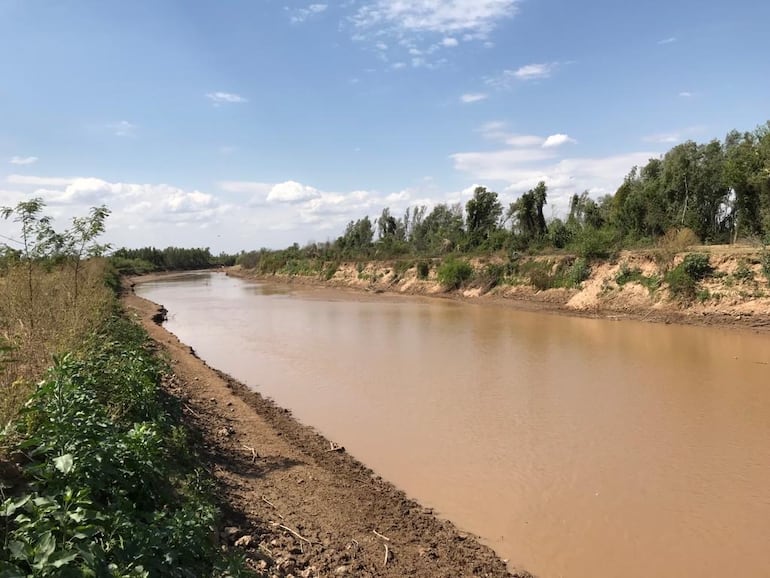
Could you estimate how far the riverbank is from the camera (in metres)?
19.1

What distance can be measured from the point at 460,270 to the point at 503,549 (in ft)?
102

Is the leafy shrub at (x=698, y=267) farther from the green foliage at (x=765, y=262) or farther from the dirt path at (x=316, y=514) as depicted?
the dirt path at (x=316, y=514)

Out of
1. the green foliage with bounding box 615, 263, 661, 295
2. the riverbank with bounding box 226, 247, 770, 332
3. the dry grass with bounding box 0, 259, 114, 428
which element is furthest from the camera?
the green foliage with bounding box 615, 263, 661, 295

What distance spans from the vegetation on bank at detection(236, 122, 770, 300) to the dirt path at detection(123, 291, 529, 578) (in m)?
19.1

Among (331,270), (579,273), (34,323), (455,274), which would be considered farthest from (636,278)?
(331,270)

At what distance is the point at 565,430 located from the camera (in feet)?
27.5

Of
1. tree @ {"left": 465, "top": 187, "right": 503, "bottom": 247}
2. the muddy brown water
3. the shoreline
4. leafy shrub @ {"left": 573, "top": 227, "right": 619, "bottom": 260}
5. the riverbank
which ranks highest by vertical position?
tree @ {"left": 465, "top": 187, "right": 503, "bottom": 247}

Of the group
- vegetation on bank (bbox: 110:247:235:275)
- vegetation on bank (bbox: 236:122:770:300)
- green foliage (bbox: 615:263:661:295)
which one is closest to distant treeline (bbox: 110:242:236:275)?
vegetation on bank (bbox: 110:247:235:275)

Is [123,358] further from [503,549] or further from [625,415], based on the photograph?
[625,415]

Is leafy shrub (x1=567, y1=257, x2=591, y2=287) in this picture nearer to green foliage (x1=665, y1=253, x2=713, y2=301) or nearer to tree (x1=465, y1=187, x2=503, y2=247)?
green foliage (x1=665, y1=253, x2=713, y2=301)

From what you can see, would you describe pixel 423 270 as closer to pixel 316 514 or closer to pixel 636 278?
pixel 636 278

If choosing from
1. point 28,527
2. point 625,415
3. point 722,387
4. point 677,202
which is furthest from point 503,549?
point 677,202

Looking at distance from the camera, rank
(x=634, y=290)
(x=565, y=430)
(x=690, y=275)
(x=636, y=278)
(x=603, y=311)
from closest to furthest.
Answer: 1. (x=565, y=430)
2. (x=690, y=275)
3. (x=634, y=290)
4. (x=603, y=311)
5. (x=636, y=278)

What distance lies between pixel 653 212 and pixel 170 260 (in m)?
92.4
